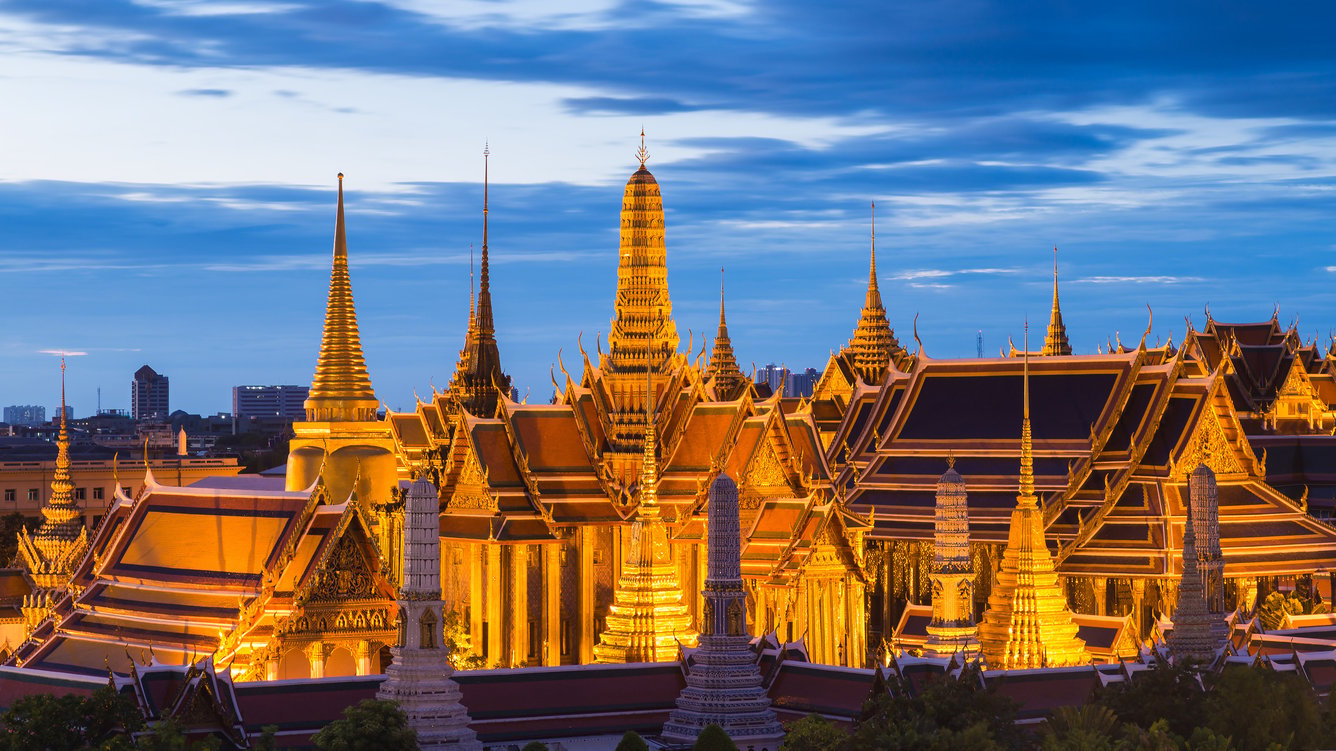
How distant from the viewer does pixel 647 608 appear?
4200 centimetres

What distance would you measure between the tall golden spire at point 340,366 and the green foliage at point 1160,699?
2416 cm

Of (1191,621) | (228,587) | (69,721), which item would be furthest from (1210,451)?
(69,721)

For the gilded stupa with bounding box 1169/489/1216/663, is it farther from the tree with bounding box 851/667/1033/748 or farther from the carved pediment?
the carved pediment

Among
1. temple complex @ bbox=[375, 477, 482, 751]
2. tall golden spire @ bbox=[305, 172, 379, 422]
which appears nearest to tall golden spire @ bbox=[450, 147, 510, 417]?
tall golden spire @ bbox=[305, 172, 379, 422]

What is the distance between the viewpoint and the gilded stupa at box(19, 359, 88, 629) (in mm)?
51281

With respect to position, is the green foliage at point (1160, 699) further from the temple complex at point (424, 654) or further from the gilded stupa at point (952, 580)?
the temple complex at point (424, 654)

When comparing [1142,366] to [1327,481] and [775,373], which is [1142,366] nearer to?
[1327,481]

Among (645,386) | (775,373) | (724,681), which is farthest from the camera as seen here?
(775,373)

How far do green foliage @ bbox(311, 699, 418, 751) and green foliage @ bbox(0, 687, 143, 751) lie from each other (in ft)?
8.35

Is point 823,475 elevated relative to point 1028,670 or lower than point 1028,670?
elevated

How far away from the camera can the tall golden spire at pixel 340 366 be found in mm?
56188

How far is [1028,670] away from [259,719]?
11.3 meters

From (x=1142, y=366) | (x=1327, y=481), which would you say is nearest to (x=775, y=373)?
(x=1327, y=481)

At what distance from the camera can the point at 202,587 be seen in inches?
1564
